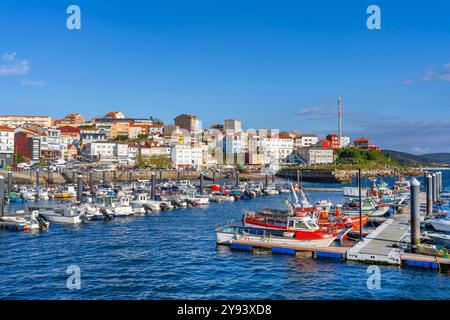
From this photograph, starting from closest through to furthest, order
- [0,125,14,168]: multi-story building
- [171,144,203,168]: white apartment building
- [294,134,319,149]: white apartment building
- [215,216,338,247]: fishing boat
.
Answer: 1. [215,216,338,247]: fishing boat
2. [0,125,14,168]: multi-story building
3. [171,144,203,168]: white apartment building
4. [294,134,319,149]: white apartment building

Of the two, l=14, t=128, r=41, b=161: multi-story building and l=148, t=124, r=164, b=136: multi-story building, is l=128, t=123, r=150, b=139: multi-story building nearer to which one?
l=148, t=124, r=164, b=136: multi-story building

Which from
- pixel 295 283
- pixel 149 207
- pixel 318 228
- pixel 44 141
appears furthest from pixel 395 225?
pixel 44 141

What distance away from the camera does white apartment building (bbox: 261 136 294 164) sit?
133 m

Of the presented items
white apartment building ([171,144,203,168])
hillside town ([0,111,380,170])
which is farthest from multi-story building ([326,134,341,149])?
white apartment building ([171,144,203,168])

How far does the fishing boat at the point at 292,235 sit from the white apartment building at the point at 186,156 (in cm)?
8583

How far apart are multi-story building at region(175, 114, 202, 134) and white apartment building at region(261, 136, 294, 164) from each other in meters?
21.9

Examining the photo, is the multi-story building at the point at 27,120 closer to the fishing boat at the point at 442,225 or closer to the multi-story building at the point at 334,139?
the multi-story building at the point at 334,139

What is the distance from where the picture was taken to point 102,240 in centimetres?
2456

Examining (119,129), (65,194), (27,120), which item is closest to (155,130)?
(119,129)

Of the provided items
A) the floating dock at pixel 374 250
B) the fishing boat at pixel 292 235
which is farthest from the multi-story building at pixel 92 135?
the floating dock at pixel 374 250

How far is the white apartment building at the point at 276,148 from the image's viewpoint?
133250 millimetres

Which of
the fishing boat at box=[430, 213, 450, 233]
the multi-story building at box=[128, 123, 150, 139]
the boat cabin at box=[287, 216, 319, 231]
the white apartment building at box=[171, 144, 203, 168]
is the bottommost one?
the fishing boat at box=[430, 213, 450, 233]

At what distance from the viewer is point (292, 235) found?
2169 centimetres

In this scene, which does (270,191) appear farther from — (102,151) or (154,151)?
(102,151)
